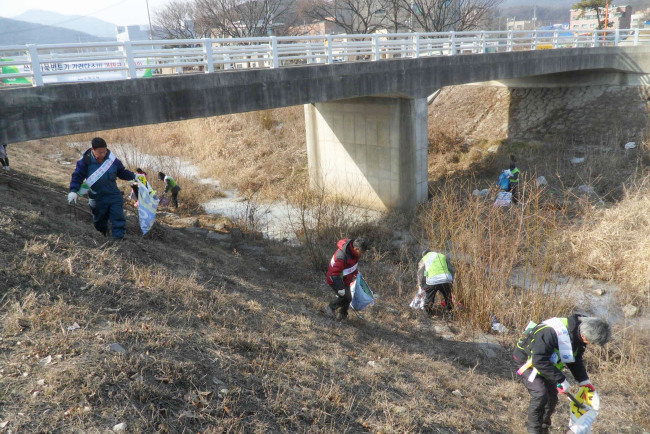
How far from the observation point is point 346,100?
14.3 metres

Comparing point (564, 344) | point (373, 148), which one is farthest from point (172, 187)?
point (564, 344)

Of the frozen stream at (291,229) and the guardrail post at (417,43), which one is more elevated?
the guardrail post at (417,43)

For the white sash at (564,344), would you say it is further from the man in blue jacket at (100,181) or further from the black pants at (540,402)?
the man in blue jacket at (100,181)

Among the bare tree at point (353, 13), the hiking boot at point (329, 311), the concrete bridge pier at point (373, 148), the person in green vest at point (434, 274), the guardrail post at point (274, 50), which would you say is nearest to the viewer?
the hiking boot at point (329, 311)

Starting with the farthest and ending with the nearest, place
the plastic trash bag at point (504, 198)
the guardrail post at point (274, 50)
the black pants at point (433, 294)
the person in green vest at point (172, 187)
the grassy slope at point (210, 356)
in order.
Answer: the person in green vest at point (172, 187) < the plastic trash bag at point (504, 198) < the guardrail post at point (274, 50) < the black pants at point (433, 294) < the grassy slope at point (210, 356)

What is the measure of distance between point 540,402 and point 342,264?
8.84 feet

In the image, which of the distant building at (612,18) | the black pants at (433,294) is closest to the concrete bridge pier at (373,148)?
the black pants at (433,294)

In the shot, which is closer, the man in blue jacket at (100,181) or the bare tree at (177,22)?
the man in blue jacket at (100,181)

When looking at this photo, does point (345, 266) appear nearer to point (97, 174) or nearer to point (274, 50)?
point (97, 174)

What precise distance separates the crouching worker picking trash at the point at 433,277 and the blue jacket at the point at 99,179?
167 inches

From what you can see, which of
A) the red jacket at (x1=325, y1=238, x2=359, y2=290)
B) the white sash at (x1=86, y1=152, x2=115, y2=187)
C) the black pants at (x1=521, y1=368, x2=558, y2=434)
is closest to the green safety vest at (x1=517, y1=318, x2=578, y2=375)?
the black pants at (x1=521, y1=368, x2=558, y2=434)

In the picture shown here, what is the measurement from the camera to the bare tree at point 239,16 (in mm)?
31062

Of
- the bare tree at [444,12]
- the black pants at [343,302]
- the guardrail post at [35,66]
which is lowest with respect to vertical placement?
→ the black pants at [343,302]

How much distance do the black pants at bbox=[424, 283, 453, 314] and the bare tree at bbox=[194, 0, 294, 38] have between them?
90.0ft
